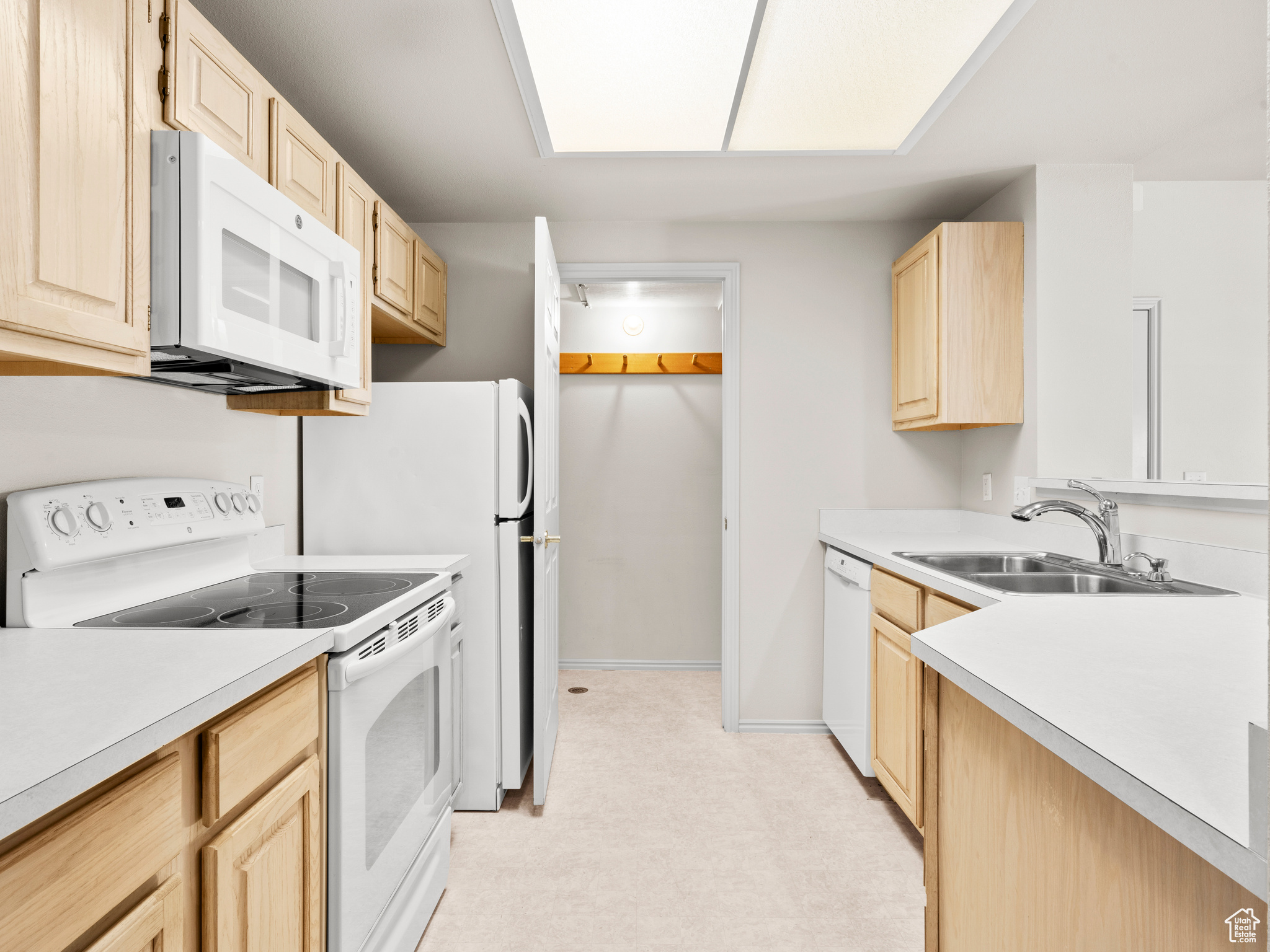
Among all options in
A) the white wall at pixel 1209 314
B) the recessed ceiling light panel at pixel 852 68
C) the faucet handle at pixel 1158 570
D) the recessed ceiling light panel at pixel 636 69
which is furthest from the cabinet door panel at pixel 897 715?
the recessed ceiling light panel at pixel 636 69

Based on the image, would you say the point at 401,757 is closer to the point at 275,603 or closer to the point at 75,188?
the point at 275,603

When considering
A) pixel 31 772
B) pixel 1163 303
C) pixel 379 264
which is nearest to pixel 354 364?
pixel 379 264

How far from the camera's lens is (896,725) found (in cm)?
209

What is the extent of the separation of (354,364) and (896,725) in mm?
2032

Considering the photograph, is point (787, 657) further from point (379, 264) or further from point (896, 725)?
point (379, 264)

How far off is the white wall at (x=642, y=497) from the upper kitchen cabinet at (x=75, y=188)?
270 centimetres

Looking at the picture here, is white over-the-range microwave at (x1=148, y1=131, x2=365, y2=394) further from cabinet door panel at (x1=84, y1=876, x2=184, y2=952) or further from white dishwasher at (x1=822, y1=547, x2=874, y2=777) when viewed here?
white dishwasher at (x1=822, y1=547, x2=874, y2=777)

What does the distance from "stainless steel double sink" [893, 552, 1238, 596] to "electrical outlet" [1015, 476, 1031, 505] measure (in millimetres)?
247

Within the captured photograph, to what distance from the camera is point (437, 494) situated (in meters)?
2.20

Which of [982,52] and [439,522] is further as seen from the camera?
[439,522]

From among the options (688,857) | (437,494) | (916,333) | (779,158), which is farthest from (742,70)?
(688,857)

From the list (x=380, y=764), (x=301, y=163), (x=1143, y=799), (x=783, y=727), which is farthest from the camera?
(x=783, y=727)

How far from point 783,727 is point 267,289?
2.63m

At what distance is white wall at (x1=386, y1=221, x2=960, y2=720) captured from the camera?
9.54 feet
